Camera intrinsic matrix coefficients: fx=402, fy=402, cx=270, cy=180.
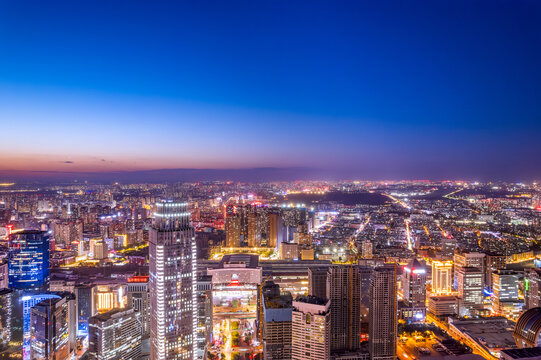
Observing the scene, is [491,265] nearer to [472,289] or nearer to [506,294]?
[506,294]

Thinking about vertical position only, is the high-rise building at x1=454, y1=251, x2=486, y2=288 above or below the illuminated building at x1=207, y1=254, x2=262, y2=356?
above

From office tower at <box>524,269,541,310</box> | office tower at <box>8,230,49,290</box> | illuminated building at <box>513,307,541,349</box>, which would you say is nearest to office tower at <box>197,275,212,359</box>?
office tower at <box>8,230,49,290</box>

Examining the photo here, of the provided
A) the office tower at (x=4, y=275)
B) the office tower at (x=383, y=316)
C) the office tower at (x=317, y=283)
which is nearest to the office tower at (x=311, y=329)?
the office tower at (x=383, y=316)

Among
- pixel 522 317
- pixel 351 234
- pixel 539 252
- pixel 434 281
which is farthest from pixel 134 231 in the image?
pixel 539 252

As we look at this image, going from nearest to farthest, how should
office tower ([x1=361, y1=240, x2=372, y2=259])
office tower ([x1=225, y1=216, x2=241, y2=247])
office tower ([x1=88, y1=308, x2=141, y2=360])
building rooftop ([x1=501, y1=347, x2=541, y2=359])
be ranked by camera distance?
building rooftop ([x1=501, y1=347, x2=541, y2=359])
office tower ([x1=88, y1=308, x2=141, y2=360])
office tower ([x1=361, y1=240, x2=372, y2=259])
office tower ([x1=225, y1=216, x2=241, y2=247])

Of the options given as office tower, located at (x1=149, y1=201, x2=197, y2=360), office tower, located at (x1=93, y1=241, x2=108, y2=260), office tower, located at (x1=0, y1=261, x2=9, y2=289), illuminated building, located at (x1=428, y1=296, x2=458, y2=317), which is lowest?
illuminated building, located at (x1=428, y1=296, x2=458, y2=317)

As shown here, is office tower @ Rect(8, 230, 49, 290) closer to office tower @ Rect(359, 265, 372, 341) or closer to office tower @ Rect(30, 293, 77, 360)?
office tower @ Rect(30, 293, 77, 360)

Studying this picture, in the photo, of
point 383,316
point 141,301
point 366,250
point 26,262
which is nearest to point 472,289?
point 366,250

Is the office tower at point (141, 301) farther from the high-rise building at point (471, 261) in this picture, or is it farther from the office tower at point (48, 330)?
the high-rise building at point (471, 261)
